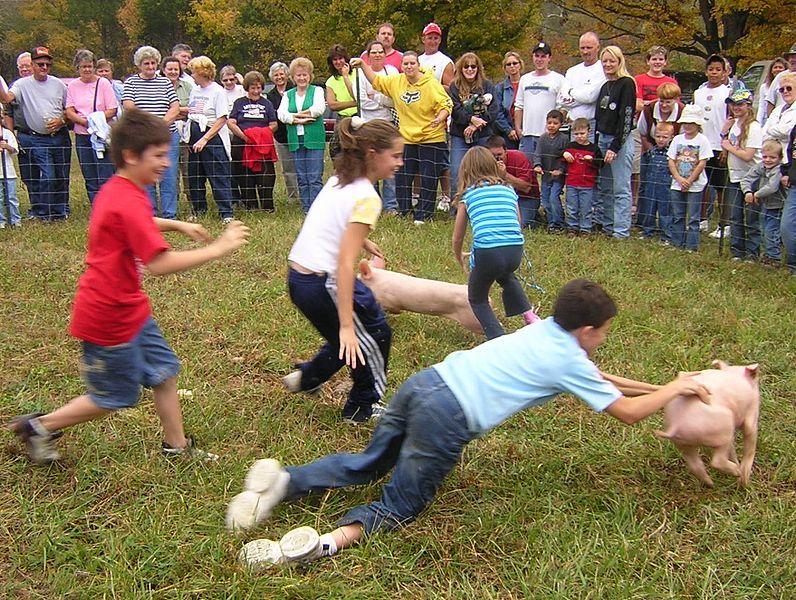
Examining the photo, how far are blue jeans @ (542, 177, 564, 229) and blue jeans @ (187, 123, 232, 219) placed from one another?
3577mm

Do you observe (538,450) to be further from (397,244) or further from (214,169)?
(214,169)

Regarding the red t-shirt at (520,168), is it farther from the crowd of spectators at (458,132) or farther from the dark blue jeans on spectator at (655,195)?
the dark blue jeans on spectator at (655,195)

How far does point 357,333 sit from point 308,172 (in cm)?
571

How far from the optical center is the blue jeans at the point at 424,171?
8627mm

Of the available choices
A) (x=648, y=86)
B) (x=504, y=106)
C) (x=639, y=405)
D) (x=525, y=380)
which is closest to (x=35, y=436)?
(x=525, y=380)

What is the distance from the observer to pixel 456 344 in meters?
5.11

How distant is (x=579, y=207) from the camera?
26.6 feet

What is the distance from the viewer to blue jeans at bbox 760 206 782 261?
702 centimetres

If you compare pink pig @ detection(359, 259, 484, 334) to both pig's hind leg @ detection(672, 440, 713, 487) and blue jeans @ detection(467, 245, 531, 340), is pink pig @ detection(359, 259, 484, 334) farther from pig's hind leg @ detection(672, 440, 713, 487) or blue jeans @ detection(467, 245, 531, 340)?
pig's hind leg @ detection(672, 440, 713, 487)

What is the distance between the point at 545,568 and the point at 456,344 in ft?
7.91

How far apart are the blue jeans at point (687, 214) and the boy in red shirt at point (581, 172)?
83 cm

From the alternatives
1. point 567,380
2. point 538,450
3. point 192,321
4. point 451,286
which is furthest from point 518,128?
point 567,380

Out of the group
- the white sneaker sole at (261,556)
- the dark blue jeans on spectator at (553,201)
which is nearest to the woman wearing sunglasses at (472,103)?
the dark blue jeans on spectator at (553,201)

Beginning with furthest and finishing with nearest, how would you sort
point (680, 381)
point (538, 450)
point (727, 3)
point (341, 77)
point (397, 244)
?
point (727, 3)
point (341, 77)
point (397, 244)
point (538, 450)
point (680, 381)
